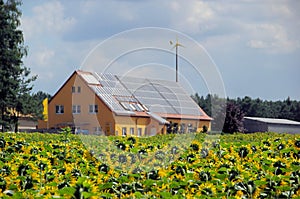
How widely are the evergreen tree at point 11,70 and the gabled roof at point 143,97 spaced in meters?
3.95

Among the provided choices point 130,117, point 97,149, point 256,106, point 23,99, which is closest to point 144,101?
point 130,117

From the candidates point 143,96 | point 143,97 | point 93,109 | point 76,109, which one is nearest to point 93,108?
point 93,109

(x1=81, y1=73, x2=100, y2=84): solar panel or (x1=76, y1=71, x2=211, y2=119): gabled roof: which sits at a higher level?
(x1=81, y1=73, x2=100, y2=84): solar panel

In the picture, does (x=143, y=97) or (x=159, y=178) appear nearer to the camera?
(x=159, y=178)

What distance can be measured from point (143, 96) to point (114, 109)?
3831 mm

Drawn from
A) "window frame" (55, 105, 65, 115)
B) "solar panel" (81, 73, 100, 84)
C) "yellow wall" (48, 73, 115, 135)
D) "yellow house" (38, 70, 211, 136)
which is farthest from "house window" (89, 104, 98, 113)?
"window frame" (55, 105, 65, 115)

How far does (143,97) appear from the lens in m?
35.2

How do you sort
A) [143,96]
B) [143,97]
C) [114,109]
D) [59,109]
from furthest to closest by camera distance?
[59,109]
[114,109]
[143,97]
[143,96]

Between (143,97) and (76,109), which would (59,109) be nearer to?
(76,109)

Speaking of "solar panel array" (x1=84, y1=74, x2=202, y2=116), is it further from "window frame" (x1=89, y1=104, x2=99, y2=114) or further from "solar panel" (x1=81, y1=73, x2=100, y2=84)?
"window frame" (x1=89, y1=104, x2=99, y2=114)

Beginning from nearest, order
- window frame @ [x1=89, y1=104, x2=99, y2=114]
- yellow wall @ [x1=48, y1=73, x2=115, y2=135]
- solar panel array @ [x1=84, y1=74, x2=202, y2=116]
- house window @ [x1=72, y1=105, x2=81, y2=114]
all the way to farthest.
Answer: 1. solar panel array @ [x1=84, y1=74, x2=202, y2=116]
2. yellow wall @ [x1=48, y1=73, x2=115, y2=135]
3. window frame @ [x1=89, y1=104, x2=99, y2=114]
4. house window @ [x1=72, y1=105, x2=81, y2=114]

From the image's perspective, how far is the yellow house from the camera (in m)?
34.9

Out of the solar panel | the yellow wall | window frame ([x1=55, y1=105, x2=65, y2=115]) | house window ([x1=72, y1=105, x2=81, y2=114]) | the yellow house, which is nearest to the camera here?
the yellow house

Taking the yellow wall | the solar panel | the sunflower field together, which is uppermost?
the solar panel
